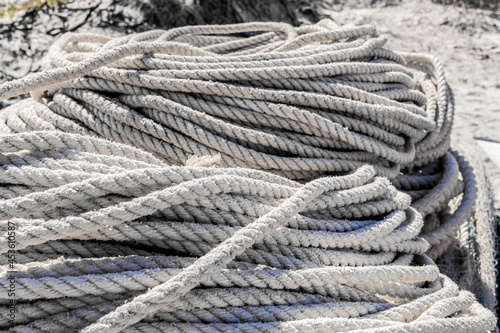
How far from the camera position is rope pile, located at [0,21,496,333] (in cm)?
104

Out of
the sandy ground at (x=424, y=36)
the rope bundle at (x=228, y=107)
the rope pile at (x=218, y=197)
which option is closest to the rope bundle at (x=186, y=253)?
the rope pile at (x=218, y=197)

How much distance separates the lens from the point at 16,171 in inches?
45.0

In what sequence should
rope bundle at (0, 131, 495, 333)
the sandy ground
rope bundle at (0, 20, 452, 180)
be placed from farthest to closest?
the sandy ground → rope bundle at (0, 20, 452, 180) → rope bundle at (0, 131, 495, 333)

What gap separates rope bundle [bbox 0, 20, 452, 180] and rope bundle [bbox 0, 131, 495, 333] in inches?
7.4

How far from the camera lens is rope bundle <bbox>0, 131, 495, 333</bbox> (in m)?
1.01

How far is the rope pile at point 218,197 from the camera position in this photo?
3.40 ft

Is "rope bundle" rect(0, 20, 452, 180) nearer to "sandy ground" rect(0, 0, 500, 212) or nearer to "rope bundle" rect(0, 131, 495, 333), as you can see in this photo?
"rope bundle" rect(0, 131, 495, 333)

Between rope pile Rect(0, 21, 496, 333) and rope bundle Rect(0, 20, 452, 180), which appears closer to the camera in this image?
rope pile Rect(0, 21, 496, 333)

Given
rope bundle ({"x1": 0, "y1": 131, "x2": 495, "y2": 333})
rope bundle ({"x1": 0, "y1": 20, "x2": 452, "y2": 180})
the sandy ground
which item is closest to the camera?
rope bundle ({"x1": 0, "y1": 131, "x2": 495, "y2": 333})

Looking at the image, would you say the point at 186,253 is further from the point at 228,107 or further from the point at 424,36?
the point at 424,36

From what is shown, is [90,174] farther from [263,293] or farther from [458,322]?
[458,322]

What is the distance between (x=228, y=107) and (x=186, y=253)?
1.68 ft

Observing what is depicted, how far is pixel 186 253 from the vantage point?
116cm

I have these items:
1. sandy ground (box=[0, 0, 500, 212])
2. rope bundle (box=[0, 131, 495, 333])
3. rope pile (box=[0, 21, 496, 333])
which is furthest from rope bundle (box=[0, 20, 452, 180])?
sandy ground (box=[0, 0, 500, 212])
